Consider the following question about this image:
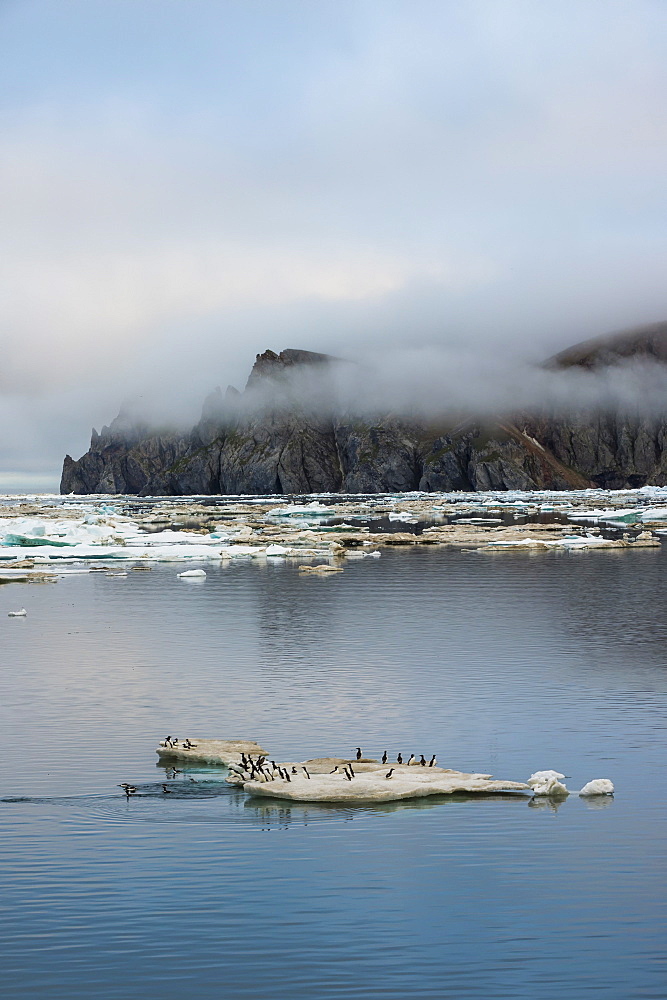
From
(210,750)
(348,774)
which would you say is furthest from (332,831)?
(210,750)

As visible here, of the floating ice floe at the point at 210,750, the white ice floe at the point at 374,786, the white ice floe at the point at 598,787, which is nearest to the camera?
the white ice floe at the point at 374,786

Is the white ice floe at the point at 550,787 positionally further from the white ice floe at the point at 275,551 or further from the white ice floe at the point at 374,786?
the white ice floe at the point at 275,551

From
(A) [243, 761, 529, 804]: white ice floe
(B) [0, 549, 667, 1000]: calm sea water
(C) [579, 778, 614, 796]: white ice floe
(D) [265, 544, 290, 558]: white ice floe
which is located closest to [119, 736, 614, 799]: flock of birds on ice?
(C) [579, 778, 614, 796]: white ice floe

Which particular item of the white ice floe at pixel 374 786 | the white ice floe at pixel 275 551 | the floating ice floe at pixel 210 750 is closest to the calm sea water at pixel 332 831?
the white ice floe at pixel 374 786

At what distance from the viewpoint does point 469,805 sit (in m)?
21.7

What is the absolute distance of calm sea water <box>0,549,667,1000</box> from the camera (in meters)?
14.9

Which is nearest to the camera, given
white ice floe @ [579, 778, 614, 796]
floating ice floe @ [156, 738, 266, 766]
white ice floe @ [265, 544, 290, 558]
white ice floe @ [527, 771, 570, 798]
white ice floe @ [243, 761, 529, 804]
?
white ice floe @ [243, 761, 529, 804]

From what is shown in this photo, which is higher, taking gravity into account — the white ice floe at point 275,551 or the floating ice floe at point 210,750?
the white ice floe at point 275,551

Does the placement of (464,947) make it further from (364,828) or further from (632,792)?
(632,792)

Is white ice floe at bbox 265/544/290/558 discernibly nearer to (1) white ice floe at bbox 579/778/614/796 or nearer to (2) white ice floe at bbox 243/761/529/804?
(2) white ice floe at bbox 243/761/529/804

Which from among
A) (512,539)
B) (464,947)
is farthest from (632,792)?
(512,539)

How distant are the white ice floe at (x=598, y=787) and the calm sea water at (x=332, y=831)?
14.6 inches

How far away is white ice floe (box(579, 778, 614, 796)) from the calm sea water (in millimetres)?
371

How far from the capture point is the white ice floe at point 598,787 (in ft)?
72.3
